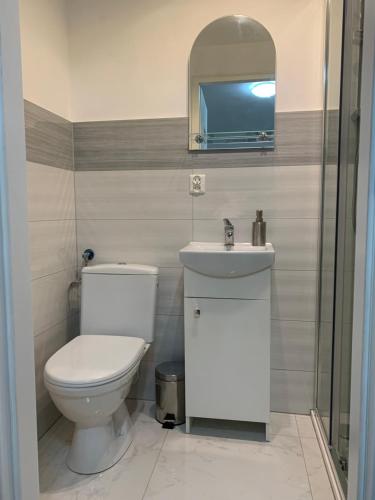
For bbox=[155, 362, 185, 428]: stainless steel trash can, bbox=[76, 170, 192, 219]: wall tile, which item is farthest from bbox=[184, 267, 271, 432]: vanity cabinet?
bbox=[76, 170, 192, 219]: wall tile

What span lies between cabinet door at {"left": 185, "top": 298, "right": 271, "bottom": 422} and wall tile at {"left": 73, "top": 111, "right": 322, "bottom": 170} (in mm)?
728

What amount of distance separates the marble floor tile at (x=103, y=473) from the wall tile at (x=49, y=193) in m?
1.06

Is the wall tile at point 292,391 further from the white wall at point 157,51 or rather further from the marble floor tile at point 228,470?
the white wall at point 157,51

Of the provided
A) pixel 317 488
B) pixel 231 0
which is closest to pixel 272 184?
pixel 231 0

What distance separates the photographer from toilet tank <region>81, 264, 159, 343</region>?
1.94m

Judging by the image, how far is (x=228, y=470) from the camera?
1.63 metres

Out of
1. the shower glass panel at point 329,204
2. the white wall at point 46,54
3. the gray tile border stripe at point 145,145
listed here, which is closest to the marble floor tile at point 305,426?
the shower glass panel at point 329,204

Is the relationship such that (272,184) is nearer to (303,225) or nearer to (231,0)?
(303,225)

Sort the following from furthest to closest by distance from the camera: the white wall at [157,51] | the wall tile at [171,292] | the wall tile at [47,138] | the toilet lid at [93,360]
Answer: the wall tile at [171,292], the white wall at [157,51], the wall tile at [47,138], the toilet lid at [93,360]

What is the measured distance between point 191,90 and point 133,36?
16.5 inches

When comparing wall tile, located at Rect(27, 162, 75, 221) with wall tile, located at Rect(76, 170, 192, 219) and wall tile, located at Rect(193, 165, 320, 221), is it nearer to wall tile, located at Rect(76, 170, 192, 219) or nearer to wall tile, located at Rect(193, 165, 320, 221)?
wall tile, located at Rect(76, 170, 192, 219)

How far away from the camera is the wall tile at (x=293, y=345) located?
200 cm

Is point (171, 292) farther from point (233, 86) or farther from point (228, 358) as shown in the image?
point (233, 86)

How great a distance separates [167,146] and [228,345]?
1.06m
